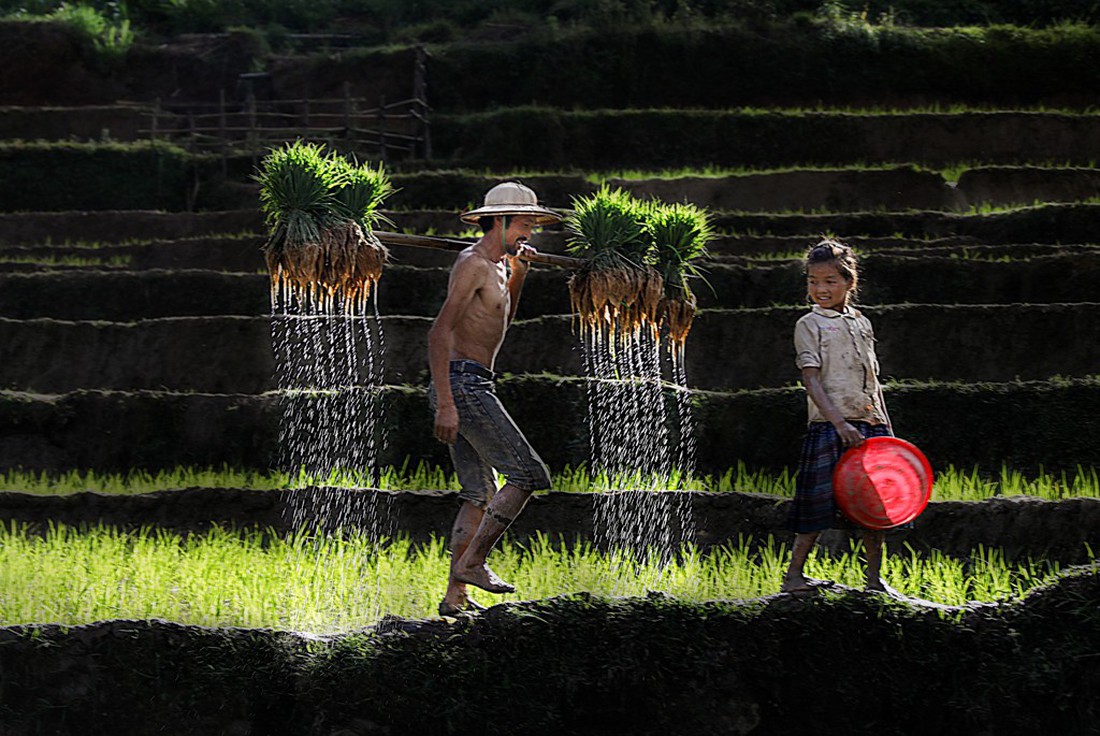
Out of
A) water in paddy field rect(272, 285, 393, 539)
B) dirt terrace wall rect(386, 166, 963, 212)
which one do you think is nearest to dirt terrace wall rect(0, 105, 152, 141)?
dirt terrace wall rect(386, 166, 963, 212)

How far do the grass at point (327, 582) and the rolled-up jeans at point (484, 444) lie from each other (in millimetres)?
593

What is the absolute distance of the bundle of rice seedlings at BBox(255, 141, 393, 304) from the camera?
21.0ft

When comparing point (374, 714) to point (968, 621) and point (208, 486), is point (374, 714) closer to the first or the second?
point (968, 621)

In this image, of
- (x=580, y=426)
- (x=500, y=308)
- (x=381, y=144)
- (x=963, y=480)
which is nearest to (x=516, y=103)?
(x=381, y=144)

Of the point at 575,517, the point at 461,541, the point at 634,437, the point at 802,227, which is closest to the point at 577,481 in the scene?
the point at 575,517

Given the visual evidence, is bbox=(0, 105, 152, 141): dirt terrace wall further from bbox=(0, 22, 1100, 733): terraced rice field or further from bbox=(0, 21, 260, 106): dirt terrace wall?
bbox=(0, 22, 1100, 733): terraced rice field

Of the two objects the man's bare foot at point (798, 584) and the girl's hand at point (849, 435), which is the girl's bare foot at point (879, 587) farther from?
the girl's hand at point (849, 435)

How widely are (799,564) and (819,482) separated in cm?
34

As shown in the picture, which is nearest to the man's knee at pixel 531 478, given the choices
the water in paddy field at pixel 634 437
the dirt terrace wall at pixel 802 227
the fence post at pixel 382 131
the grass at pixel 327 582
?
the grass at pixel 327 582

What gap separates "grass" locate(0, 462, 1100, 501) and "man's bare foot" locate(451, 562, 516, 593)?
2608 millimetres

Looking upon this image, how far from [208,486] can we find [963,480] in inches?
185

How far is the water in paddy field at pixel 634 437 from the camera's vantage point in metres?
8.56

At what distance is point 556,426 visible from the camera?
10062 millimetres

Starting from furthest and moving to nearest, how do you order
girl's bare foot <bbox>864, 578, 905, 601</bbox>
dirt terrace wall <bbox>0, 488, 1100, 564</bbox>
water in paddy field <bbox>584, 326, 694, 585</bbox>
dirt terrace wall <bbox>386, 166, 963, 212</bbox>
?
dirt terrace wall <bbox>386, 166, 963, 212</bbox> < water in paddy field <bbox>584, 326, 694, 585</bbox> < dirt terrace wall <bbox>0, 488, 1100, 564</bbox> < girl's bare foot <bbox>864, 578, 905, 601</bbox>
